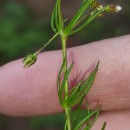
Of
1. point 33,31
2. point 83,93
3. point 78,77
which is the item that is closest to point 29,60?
point 83,93

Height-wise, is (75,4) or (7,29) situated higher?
(75,4)

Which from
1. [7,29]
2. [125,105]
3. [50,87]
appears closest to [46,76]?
[50,87]

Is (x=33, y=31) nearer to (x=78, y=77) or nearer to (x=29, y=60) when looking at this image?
(x=78, y=77)

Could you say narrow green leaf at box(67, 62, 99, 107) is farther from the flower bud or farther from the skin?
the skin

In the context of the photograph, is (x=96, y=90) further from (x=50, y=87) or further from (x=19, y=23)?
(x=19, y=23)

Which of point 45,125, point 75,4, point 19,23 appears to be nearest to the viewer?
point 45,125

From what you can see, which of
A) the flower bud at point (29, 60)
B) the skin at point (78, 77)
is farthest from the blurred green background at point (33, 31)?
the flower bud at point (29, 60)
